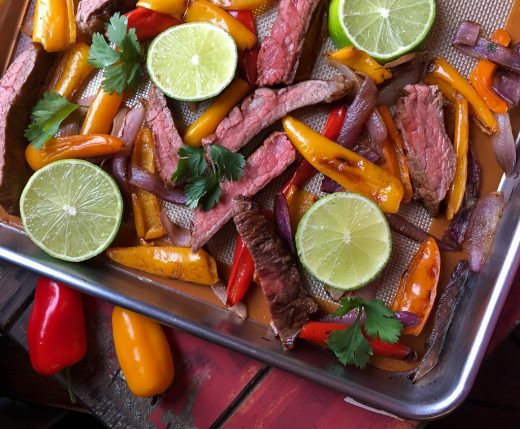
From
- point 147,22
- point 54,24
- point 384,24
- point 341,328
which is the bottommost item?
point 341,328

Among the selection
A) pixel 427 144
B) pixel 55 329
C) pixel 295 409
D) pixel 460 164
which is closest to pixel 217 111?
pixel 427 144

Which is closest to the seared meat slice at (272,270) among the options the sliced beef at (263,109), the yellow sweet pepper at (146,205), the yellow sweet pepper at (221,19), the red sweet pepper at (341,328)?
the red sweet pepper at (341,328)

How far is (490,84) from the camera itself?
93.3 inches

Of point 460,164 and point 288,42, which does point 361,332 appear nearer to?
point 460,164

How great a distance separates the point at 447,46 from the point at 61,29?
160cm

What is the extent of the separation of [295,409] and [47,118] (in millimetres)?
1531

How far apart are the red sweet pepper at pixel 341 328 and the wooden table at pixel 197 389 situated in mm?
232

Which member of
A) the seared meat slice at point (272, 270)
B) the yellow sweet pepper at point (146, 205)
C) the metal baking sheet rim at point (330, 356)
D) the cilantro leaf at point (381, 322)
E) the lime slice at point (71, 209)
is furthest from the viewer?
the yellow sweet pepper at point (146, 205)

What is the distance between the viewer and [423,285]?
7.50 feet

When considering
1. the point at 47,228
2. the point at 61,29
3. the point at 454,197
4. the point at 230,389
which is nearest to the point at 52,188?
the point at 47,228

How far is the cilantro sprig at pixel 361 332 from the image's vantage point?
217cm

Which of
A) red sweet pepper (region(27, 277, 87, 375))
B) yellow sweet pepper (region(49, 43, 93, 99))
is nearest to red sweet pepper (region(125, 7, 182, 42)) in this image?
yellow sweet pepper (region(49, 43, 93, 99))

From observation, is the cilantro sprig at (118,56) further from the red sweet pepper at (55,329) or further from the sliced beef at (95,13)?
the red sweet pepper at (55,329)

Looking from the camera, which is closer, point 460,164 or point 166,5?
point 460,164
